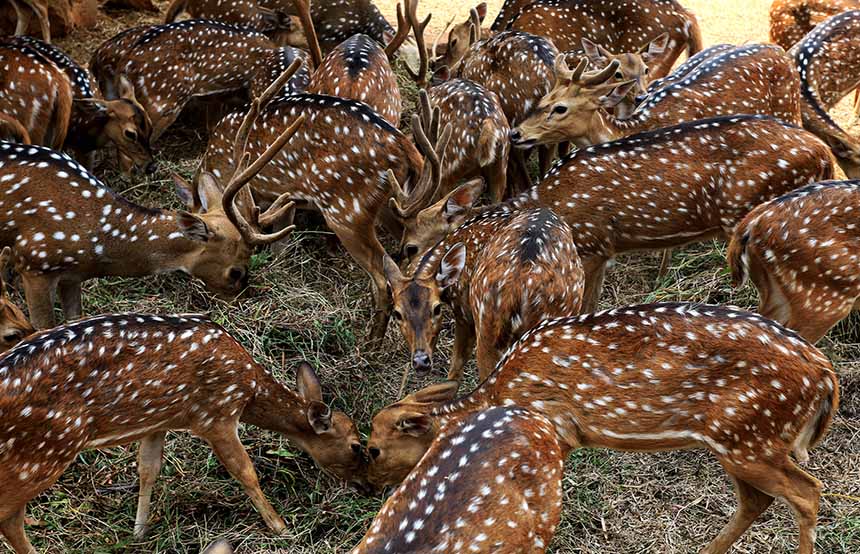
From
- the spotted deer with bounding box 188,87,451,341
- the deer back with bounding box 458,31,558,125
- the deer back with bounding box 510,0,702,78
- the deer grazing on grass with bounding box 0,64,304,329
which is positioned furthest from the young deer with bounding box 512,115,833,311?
the deer back with bounding box 510,0,702,78

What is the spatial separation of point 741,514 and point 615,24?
4454mm

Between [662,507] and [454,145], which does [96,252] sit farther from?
[662,507]

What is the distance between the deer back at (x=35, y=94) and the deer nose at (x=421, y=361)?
108 inches

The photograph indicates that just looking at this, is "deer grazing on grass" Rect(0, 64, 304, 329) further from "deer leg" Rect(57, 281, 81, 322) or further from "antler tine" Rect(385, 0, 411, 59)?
"antler tine" Rect(385, 0, 411, 59)

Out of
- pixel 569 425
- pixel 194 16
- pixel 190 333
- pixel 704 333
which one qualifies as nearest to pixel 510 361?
pixel 569 425

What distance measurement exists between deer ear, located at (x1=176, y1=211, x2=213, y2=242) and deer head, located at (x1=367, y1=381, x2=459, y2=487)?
1.44 meters

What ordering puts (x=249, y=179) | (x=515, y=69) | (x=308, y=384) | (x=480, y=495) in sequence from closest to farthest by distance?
(x=480, y=495) < (x=308, y=384) < (x=249, y=179) < (x=515, y=69)

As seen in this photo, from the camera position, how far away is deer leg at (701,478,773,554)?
14.5 feet

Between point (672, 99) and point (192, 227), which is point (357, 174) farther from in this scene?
point (672, 99)

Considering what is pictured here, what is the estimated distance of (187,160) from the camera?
714 centimetres

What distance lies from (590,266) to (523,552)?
246cm

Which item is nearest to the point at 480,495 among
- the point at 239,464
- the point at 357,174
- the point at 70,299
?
the point at 239,464

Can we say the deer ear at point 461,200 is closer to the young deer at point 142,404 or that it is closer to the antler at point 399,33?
the young deer at point 142,404

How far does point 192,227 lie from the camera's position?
17.8 feet
